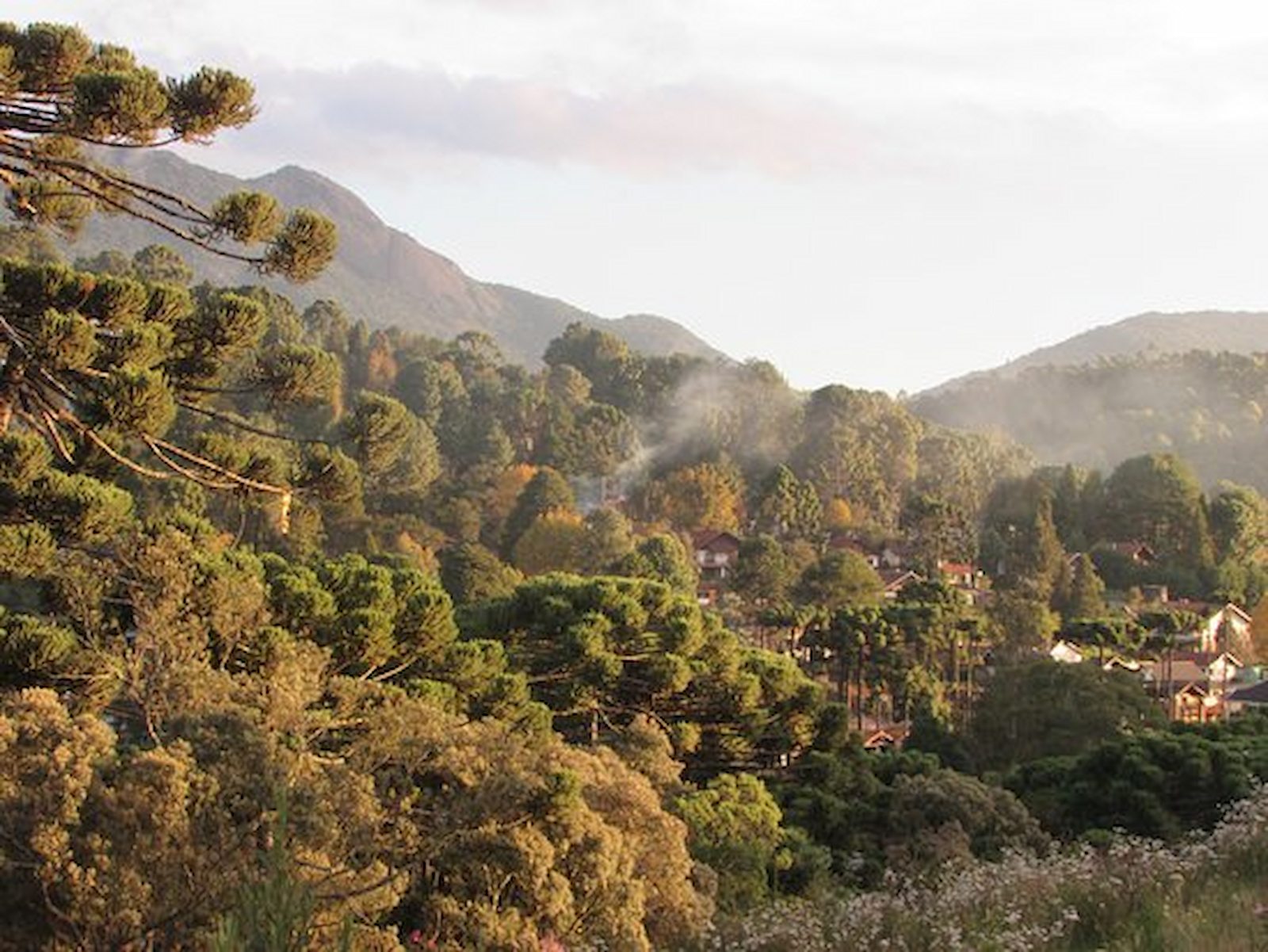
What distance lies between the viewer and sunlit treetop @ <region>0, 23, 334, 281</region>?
12.0 metres

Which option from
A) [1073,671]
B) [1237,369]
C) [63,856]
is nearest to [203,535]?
[63,856]

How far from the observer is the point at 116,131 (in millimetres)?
12242

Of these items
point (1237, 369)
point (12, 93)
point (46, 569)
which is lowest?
point (46, 569)

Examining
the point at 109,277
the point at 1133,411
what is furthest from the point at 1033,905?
the point at 1133,411

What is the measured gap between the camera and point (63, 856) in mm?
11805

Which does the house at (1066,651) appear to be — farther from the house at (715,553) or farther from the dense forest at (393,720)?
the house at (715,553)

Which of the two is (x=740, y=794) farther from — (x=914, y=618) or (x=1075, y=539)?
(x=1075, y=539)

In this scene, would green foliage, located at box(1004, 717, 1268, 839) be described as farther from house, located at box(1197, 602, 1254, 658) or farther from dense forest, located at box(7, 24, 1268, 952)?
house, located at box(1197, 602, 1254, 658)

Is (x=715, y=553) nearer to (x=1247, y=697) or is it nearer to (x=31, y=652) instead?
(x=1247, y=697)

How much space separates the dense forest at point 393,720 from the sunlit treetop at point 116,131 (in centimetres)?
4

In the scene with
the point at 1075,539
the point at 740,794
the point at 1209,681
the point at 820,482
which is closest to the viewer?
the point at 740,794

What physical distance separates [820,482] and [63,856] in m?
76.5

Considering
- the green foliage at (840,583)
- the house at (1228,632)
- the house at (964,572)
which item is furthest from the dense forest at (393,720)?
the house at (964,572)

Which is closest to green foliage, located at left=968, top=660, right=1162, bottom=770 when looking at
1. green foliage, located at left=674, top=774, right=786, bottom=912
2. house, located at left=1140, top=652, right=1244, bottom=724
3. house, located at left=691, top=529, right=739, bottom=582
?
house, located at left=1140, top=652, right=1244, bottom=724
